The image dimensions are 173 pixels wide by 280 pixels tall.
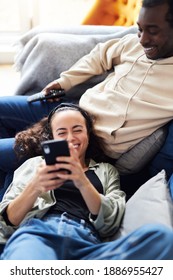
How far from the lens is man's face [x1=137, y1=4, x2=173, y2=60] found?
1.12m

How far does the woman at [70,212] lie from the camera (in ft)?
2.57

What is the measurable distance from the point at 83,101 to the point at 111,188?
462mm

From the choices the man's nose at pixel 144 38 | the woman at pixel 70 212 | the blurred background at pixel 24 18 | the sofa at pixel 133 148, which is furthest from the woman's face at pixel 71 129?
the blurred background at pixel 24 18

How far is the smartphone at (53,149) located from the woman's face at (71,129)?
0.70ft

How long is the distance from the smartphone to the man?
40cm

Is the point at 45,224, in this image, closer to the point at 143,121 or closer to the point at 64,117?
the point at 64,117

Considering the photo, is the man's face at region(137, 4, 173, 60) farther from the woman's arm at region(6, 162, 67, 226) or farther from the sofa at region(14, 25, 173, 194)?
the woman's arm at region(6, 162, 67, 226)

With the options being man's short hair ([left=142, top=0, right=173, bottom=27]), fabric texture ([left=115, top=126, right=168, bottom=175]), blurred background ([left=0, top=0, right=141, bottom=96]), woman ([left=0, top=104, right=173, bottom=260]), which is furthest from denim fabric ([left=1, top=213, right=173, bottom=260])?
blurred background ([left=0, top=0, right=141, bottom=96])

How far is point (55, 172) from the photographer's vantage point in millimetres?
901

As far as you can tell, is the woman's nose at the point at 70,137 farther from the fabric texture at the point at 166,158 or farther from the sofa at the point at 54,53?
the sofa at the point at 54,53

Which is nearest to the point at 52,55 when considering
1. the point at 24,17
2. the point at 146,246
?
the point at 146,246

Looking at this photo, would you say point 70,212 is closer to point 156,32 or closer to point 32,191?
point 32,191

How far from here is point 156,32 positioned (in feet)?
3.78

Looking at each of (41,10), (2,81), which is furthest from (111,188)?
(41,10)
